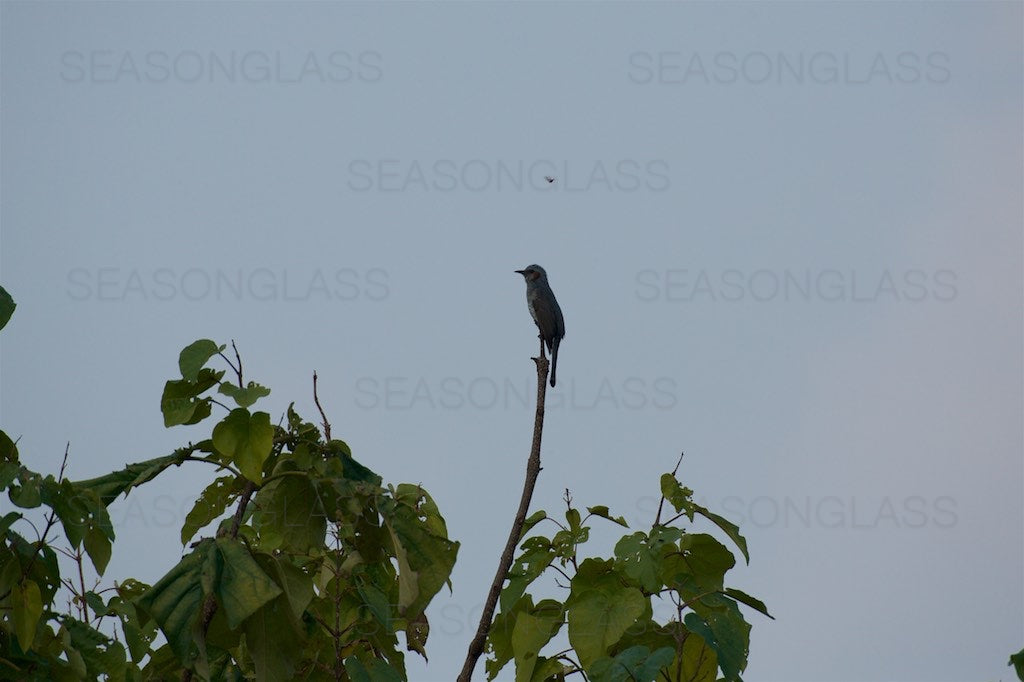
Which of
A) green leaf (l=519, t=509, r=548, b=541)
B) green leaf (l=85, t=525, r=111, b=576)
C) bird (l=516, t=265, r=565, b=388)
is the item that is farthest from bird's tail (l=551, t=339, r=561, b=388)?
green leaf (l=85, t=525, r=111, b=576)

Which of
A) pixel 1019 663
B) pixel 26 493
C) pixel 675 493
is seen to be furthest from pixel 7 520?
pixel 1019 663

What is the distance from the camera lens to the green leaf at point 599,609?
4.07 meters


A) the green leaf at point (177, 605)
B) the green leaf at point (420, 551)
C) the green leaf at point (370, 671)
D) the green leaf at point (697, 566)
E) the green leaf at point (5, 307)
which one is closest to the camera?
the green leaf at point (177, 605)

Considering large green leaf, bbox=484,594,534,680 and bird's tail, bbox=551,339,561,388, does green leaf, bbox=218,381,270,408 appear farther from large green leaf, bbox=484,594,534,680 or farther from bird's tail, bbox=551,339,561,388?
bird's tail, bbox=551,339,561,388

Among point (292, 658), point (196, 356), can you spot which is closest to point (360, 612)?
point (292, 658)

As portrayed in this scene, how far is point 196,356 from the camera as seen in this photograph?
3.80 metres

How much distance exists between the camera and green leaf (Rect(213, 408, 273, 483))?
11.9 ft

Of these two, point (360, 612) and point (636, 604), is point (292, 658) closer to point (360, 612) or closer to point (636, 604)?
point (360, 612)

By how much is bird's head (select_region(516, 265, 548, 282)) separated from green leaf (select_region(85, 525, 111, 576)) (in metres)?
6.49

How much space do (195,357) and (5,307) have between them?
2.65ft

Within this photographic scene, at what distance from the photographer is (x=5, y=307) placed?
159 inches

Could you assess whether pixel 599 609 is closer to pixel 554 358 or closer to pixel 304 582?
pixel 304 582

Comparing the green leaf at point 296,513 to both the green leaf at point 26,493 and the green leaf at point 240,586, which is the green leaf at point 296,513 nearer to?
the green leaf at point 240,586

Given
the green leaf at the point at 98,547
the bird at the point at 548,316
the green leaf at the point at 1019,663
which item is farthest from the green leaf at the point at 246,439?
the bird at the point at 548,316
